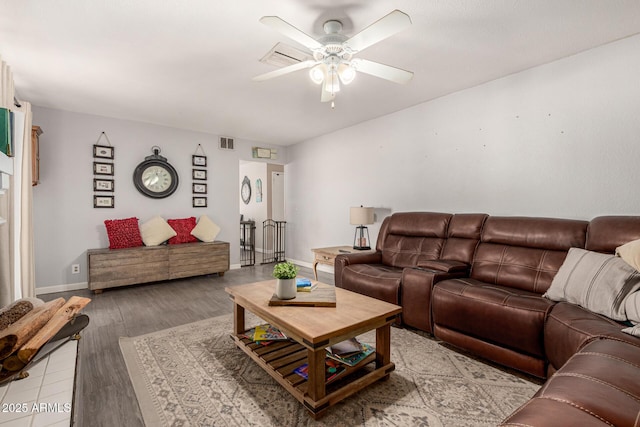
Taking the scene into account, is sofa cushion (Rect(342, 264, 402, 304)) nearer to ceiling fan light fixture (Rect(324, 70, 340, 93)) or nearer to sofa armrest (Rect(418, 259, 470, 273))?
sofa armrest (Rect(418, 259, 470, 273))

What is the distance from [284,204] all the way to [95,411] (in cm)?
511

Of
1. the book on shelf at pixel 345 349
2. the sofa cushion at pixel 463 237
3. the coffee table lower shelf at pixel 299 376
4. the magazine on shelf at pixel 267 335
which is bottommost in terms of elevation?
the coffee table lower shelf at pixel 299 376

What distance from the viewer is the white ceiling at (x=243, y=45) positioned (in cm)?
200

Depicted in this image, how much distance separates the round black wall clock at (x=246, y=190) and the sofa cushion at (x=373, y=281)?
525 centimetres

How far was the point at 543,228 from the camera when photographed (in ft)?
8.30

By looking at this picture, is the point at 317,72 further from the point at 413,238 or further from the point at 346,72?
the point at 413,238

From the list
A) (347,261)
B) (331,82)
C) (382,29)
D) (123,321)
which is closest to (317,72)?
(331,82)

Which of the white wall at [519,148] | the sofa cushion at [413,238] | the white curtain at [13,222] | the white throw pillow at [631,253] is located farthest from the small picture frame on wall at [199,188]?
the white throw pillow at [631,253]

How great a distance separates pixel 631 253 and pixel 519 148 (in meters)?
1.49

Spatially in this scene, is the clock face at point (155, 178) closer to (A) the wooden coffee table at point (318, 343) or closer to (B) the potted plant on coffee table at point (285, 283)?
(A) the wooden coffee table at point (318, 343)

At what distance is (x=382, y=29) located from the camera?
1.74m

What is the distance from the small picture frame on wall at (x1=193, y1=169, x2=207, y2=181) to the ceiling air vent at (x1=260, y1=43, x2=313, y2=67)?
312 centimetres

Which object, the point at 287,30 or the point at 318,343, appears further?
the point at 287,30

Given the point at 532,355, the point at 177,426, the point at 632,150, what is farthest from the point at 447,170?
the point at 177,426
